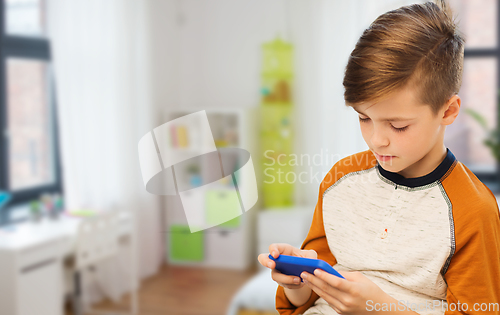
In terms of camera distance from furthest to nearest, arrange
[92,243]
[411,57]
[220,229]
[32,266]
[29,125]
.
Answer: [220,229], [29,125], [92,243], [32,266], [411,57]

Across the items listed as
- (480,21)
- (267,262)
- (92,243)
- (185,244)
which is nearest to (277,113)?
(185,244)

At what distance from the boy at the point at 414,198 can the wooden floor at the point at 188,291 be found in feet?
6.76

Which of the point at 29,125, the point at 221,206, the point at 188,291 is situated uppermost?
the point at 29,125

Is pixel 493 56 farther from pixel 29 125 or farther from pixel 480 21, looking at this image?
pixel 29 125

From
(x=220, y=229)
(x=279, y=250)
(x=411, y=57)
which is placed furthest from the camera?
(x=220, y=229)

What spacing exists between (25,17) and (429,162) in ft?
8.52

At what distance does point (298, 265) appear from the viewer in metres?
0.62

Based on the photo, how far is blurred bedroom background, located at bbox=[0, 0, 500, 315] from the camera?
7.83 feet

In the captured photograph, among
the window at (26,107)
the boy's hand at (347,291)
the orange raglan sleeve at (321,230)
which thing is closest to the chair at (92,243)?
the window at (26,107)

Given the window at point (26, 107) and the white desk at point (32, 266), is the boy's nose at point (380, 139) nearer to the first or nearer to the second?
the white desk at point (32, 266)

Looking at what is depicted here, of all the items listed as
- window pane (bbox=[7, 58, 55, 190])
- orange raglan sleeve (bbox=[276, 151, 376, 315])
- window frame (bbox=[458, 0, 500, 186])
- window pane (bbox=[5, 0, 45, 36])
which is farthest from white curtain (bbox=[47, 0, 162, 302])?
window frame (bbox=[458, 0, 500, 186])

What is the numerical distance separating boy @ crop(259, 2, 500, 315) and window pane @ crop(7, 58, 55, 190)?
2.39 metres

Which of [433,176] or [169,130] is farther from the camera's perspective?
[169,130]

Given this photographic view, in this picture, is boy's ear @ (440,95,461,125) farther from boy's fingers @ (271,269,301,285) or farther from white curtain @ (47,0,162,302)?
white curtain @ (47,0,162,302)
